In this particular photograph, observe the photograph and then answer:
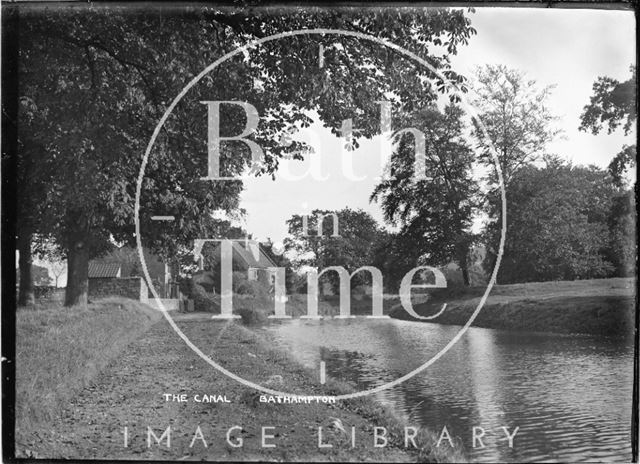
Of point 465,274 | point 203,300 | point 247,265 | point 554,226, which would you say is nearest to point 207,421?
point 203,300

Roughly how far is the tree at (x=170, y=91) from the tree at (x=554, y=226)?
1.08 meters

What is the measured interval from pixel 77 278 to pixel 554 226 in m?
4.42

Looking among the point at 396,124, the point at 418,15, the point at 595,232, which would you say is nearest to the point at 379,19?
the point at 418,15

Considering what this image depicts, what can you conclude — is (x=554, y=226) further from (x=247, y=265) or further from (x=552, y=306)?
(x=247, y=265)

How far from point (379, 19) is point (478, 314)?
8.47ft

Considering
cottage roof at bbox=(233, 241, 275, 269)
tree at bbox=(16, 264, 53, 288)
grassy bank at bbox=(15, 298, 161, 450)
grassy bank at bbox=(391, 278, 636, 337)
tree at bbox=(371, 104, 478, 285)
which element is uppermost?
tree at bbox=(371, 104, 478, 285)

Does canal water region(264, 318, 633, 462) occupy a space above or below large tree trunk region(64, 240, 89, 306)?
below

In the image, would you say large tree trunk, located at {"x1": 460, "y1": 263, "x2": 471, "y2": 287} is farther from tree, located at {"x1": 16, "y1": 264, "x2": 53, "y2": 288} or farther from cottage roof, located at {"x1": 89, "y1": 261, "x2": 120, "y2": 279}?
tree, located at {"x1": 16, "y1": 264, "x2": 53, "y2": 288}

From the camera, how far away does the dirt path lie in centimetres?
465

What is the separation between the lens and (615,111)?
461 centimetres

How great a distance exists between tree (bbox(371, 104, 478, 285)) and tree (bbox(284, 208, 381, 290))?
25 centimetres

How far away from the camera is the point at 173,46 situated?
5.38m

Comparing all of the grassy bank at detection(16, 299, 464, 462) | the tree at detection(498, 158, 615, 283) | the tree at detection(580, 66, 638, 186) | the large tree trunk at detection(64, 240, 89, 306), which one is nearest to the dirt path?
the grassy bank at detection(16, 299, 464, 462)

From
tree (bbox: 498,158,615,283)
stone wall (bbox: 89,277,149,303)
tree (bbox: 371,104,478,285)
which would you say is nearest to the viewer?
tree (bbox: 498,158,615,283)
